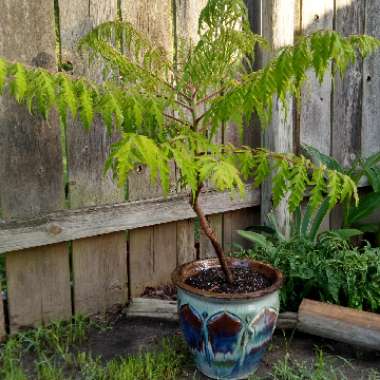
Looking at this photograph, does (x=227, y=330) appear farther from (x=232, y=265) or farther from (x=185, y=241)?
(x=185, y=241)

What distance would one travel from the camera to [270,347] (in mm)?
2551

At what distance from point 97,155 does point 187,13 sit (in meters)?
0.96

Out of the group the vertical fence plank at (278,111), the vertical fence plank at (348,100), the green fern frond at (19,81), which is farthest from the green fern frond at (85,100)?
the vertical fence plank at (348,100)

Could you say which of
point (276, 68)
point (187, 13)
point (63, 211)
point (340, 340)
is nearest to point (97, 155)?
point (63, 211)

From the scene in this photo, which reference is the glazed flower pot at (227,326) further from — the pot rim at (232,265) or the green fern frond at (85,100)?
the green fern frond at (85,100)

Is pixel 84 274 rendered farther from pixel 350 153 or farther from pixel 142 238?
pixel 350 153

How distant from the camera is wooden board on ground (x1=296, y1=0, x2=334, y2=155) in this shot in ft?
10.8

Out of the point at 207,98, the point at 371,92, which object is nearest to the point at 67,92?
the point at 207,98

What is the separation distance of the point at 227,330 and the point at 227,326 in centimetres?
2

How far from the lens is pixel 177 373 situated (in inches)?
90.3

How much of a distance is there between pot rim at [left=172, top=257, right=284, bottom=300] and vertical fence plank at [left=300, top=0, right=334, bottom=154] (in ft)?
4.27

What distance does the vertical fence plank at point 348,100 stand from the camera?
3.49 metres

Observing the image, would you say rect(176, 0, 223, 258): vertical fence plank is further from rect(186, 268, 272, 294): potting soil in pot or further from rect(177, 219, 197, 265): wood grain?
rect(186, 268, 272, 294): potting soil in pot

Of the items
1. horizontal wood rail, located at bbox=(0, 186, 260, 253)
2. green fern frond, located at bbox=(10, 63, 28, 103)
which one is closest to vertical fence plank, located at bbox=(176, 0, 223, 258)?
horizontal wood rail, located at bbox=(0, 186, 260, 253)
